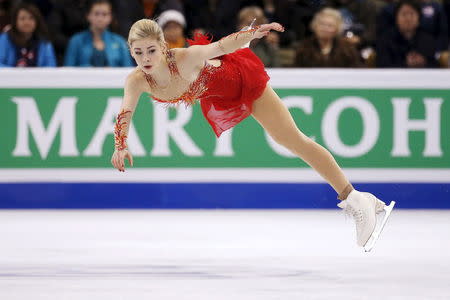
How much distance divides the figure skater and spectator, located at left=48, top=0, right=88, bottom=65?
315 cm

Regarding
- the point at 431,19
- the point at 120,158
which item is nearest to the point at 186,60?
the point at 120,158

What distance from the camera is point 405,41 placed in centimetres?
792

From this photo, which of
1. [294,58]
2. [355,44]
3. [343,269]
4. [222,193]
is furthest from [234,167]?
[343,269]

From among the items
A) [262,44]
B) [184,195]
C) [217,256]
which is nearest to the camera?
[217,256]

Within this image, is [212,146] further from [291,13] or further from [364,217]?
[364,217]

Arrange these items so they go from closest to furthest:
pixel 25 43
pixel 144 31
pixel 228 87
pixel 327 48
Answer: pixel 144 31 < pixel 228 87 < pixel 25 43 < pixel 327 48

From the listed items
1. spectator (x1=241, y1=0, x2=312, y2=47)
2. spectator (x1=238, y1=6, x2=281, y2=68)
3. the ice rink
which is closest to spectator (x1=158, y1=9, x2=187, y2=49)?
spectator (x1=238, y1=6, x2=281, y2=68)

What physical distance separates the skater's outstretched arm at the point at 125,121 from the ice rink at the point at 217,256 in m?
0.49

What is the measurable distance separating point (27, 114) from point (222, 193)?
1411 mm

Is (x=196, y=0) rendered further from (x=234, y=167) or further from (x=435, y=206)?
(x=435, y=206)

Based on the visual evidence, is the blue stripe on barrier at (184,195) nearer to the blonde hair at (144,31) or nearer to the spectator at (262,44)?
the spectator at (262,44)

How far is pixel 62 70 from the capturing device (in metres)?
7.11

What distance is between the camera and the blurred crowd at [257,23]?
7555 mm

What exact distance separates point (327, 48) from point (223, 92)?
2872mm
